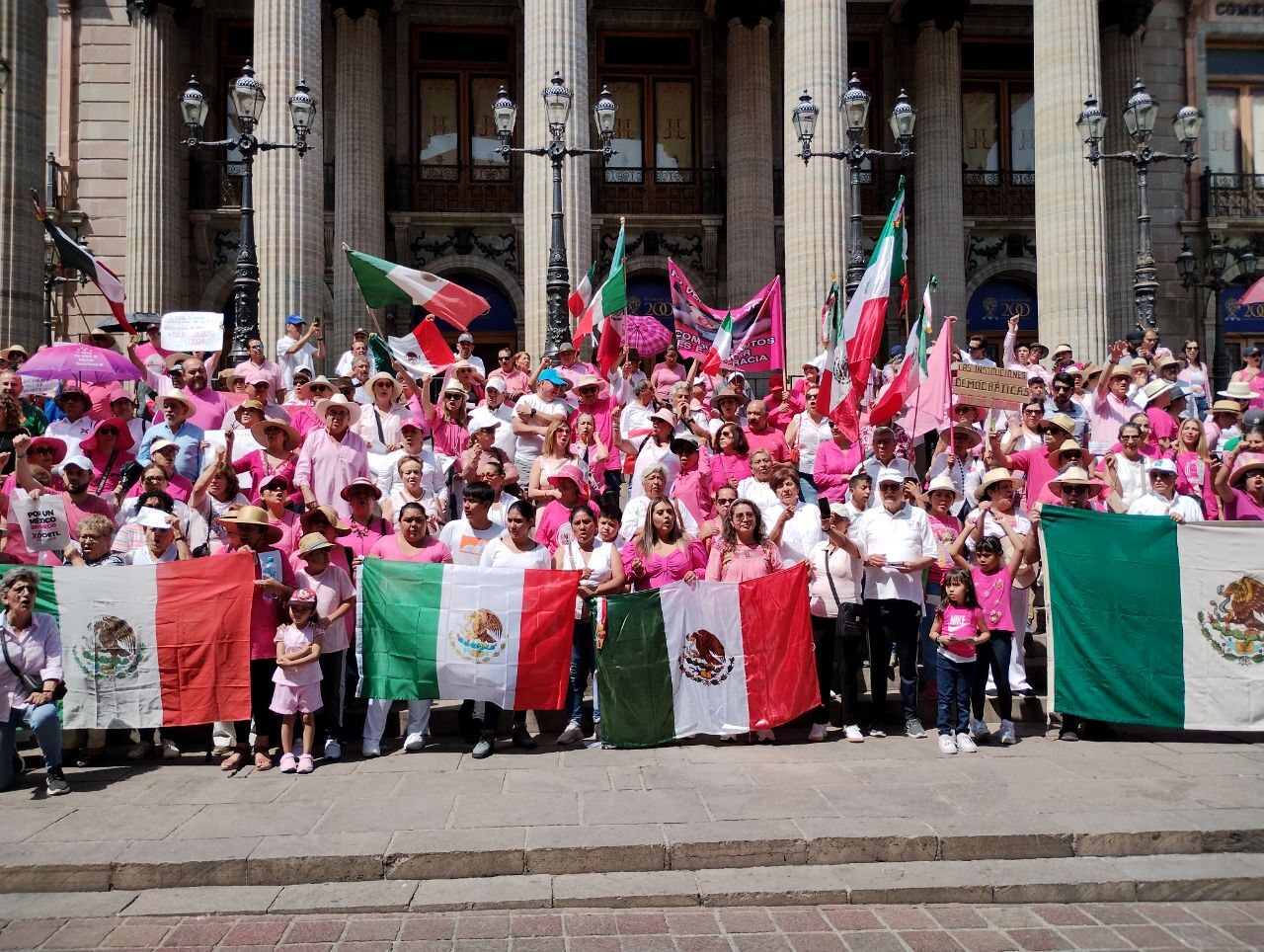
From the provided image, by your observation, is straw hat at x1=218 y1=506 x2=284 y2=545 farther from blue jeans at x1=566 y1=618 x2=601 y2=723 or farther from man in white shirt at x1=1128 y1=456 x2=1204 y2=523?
man in white shirt at x1=1128 y1=456 x2=1204 y2=523

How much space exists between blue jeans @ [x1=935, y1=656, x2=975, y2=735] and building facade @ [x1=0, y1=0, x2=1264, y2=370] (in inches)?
582

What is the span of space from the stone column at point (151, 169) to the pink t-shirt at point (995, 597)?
65.2 ft

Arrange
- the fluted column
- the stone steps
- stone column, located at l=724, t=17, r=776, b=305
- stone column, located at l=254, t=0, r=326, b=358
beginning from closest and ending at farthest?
1. the stone steps
2. stone column, located at l=254, t=0, r=326, b=358
3. the fluted column
4. stone column, located at l=724, t=17, r=776, b=305

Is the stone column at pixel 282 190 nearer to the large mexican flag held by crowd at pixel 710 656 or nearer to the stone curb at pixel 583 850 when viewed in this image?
the large mexican flag held by crowd at pixel 710 656

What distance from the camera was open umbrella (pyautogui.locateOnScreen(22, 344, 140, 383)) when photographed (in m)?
10.2

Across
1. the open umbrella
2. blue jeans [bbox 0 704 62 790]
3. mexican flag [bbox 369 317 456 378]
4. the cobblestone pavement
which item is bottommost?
the cobblestone pavement

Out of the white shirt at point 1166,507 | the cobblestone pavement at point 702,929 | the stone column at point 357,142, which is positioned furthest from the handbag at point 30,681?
the stone column at point 357,142

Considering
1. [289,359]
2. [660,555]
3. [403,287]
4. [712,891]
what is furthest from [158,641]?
[289,359]

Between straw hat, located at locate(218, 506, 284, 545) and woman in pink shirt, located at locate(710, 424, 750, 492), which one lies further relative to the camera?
woman in pink shirt, located at locate(710, 424, 750, 492)

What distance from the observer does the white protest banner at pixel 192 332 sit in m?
11.5

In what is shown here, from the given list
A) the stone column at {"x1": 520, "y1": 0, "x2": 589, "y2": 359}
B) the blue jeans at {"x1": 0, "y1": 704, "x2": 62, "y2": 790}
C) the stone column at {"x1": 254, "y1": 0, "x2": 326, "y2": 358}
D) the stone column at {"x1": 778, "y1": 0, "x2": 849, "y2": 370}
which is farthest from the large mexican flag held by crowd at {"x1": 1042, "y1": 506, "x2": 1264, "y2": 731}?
the stone column at {"x1": 254, "y1": 0, "x2": 326, "y2": 358}

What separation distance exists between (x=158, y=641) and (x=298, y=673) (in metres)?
1.15

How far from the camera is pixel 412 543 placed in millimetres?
7961

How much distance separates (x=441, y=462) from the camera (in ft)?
32.2
